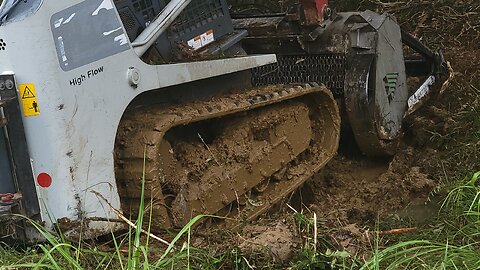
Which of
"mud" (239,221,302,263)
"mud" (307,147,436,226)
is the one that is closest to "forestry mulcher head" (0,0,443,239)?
"mud" (307,147,436,226)

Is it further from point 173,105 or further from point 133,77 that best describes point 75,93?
point 173,105

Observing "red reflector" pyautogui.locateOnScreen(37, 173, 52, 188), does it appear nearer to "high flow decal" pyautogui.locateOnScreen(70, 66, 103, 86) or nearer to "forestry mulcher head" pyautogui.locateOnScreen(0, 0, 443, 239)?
"forestry mulcher head" pyautogui.locateOnScreen(0, 0, 443, 239)

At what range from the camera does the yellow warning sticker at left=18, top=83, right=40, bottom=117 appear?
138 inches

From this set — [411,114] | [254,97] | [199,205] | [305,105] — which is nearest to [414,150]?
[411,114]

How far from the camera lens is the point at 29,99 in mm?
3516

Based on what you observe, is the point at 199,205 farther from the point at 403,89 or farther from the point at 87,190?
the point at 403,89

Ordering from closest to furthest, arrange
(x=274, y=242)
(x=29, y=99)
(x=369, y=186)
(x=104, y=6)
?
1. (x=274, y=242)
2. (x=29, y=99)
3. (x=104, y=6)
4. (x=369, y=186)

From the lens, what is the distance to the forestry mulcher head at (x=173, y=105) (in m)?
3.54

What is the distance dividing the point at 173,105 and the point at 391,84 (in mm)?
2119

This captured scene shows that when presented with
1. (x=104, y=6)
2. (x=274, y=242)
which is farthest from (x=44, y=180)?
(x=274, y=242)

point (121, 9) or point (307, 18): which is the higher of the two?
point (121, 9)

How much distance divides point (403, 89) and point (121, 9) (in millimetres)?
2663

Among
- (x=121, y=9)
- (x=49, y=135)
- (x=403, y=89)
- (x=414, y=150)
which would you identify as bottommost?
(x=414, y=150)

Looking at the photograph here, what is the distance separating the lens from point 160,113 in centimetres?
400
